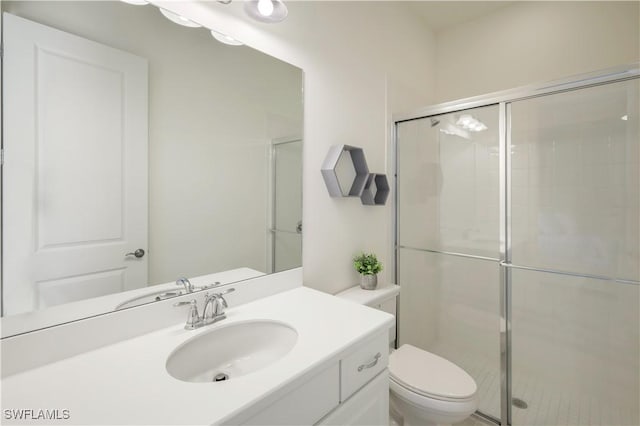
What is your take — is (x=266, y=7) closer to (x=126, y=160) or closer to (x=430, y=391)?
(x=126, y=160)

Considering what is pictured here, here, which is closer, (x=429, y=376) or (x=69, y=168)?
(x=69, y=168)

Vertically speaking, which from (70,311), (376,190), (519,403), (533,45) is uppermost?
(533,45)

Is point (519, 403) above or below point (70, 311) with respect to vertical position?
below

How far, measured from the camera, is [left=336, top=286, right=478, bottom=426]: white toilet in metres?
1.30

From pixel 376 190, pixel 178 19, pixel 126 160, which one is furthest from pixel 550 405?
pixel 178 19

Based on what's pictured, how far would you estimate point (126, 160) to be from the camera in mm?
928

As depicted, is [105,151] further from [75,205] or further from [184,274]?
[184,274]

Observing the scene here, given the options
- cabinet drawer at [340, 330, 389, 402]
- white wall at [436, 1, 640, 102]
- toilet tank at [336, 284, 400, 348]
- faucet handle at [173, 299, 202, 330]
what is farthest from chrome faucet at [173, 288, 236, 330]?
white wall at [436, 1, 640, 102]

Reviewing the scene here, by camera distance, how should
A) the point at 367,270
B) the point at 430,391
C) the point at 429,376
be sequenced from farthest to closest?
the point at 367,270 → the point at 429,376 → the point at 430,391

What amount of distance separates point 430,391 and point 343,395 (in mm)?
656

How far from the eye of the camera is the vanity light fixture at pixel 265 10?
1.12m

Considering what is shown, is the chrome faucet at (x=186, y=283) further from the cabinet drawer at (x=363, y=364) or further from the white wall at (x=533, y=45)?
the white wall at (x=533, y=45)

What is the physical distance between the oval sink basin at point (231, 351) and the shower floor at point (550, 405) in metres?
1.51

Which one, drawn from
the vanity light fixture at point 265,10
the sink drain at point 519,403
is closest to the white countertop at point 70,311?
the vanity light fixture at point 265,10
